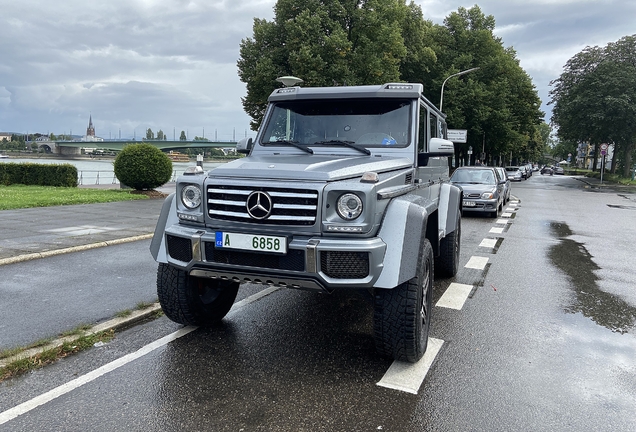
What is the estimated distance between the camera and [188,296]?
418 centimetres

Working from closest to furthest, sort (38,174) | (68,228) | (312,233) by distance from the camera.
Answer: (312,233)
(68,228)
(38,174)

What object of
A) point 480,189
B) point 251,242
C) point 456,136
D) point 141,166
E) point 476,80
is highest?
point 476,80

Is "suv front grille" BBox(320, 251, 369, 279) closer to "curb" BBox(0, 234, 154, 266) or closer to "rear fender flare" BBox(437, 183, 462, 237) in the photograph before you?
"rear fender flare" BBox(437, 183, 462, 237)

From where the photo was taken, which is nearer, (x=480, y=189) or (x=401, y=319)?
(x=401, y=319)

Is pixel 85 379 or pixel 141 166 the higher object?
pixel 141 166

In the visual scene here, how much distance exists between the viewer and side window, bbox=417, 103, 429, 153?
4756mm

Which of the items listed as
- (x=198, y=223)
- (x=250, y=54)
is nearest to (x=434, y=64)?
(x=250, y=54)

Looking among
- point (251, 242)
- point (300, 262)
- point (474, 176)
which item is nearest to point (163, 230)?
point (251, 242)

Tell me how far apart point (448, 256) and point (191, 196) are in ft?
12.8

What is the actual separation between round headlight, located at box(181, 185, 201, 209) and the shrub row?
19.7 metres

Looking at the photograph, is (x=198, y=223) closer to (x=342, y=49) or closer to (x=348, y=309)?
(x=348, y=309)

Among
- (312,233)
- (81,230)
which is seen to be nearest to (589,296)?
(312,233)

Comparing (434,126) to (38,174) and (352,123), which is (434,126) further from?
(38,174)

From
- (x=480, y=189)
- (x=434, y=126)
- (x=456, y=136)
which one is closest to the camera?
(x=434, y=126)
